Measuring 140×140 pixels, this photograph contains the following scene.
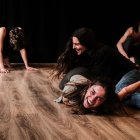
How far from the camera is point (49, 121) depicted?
7.72 ft

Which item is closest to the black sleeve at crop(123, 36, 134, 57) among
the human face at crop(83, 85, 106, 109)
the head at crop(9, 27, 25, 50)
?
the head at crop(9, 27, 25, 50)

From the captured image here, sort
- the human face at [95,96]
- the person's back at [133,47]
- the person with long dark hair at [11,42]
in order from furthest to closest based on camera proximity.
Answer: the person with long dark hair at [11,42] → the person's back at [133,47] → the human face at [95,96]

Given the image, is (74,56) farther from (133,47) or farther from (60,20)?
(60,20)

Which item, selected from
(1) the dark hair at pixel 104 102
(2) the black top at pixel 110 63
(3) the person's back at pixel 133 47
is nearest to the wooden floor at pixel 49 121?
(1) the dark hair at pixel 104 102

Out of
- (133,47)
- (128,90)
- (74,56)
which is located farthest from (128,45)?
(128,90)

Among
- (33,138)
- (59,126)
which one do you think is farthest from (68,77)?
(33,138)

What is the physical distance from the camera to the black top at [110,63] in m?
2.91

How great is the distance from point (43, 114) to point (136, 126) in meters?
0.66

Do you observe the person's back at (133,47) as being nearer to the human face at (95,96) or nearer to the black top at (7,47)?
the black top at (7,47)

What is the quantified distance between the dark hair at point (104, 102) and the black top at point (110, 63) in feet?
1.43

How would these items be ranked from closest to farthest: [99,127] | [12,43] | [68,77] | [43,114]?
[99,127]
[43,114]
[68,77]
[12,43]

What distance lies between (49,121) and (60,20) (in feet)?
9.96

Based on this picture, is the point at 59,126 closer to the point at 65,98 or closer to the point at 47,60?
the point at 65,98

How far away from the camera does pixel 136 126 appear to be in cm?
230
